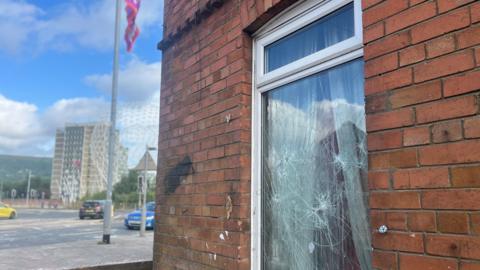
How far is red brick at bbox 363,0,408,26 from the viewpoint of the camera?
5.98 ft

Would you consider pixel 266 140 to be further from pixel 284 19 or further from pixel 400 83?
pixel 400 83

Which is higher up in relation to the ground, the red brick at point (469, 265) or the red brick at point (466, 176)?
the red brick at point (466, 176)

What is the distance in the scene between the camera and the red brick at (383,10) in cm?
182

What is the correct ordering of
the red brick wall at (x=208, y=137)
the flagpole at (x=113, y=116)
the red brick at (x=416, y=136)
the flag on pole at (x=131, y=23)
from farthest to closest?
the flagpole at (x=113, y=116) → the flag on pole at (x=131, y=23) → the red brick wall at (x=208, y=137) → the red brick at (x=416, y=136)

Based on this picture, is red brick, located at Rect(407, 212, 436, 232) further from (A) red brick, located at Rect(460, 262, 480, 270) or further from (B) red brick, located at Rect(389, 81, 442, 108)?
(B) red brick, located at Rect(389, 81, 442, 108)

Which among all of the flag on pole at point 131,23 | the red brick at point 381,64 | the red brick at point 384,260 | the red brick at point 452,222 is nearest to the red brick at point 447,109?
the red brick at point 381,64

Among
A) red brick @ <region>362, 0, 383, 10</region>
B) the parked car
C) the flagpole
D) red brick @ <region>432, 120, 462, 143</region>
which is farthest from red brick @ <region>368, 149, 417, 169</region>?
the parked car

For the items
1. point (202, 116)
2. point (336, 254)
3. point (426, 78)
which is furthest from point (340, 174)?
point (202, 116)

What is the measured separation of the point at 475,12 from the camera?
1.53m

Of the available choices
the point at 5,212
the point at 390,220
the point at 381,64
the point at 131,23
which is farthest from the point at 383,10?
the point at 5,212

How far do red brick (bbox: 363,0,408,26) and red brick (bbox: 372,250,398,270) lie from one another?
1.05 m

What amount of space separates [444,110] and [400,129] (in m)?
0.20

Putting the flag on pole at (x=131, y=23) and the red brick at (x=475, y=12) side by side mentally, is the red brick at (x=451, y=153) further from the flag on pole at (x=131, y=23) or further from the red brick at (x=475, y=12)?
the flag on pole at (x=131, y=23)

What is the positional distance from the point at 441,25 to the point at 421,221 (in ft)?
2.56
